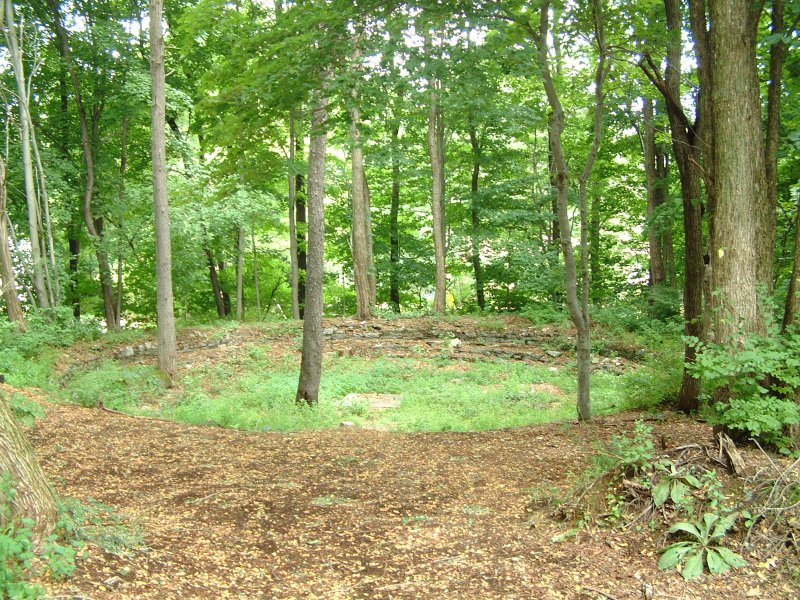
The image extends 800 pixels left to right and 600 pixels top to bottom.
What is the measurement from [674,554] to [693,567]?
0.40 feet

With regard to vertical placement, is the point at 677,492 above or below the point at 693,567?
above

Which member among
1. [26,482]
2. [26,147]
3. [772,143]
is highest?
[26,147]

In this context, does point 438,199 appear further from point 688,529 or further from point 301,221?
point 688,529

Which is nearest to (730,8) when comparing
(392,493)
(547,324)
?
(392,493)

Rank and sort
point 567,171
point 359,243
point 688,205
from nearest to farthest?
1. point 688,205
2. point 567,171
3. point 359,243

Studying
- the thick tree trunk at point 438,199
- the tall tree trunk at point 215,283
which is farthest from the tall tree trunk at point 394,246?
the tall tree trunk at point 215,283

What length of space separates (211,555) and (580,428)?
473cm

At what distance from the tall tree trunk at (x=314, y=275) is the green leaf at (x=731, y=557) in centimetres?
704

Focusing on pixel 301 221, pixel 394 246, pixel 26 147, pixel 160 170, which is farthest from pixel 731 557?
pixel 394 246

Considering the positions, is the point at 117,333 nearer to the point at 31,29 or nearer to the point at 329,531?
the point at 31,29

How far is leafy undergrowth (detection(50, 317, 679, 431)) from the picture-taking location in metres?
8.86

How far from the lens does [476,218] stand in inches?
865

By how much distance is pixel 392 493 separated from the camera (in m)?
4.95

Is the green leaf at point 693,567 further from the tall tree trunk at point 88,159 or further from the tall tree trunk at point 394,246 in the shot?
the tall tree trunk at point 394,246
